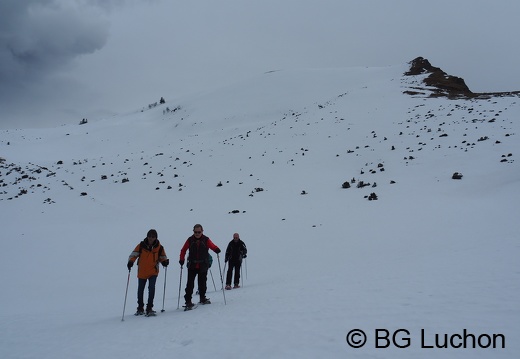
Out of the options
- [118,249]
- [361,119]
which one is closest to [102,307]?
[118,249]

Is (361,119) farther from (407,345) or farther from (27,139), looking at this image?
(27,139)

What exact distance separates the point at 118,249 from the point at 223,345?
12.3m

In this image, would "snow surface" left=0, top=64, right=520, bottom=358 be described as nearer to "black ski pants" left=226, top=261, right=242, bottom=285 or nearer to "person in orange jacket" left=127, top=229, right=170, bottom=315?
"person in orange jacket" left=127, top=229, right=170, bottom=315

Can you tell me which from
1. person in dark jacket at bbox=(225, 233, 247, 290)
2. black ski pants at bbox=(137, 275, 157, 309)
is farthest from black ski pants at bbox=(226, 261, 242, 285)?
black ski pants at bbox=(137, 275, 157, 309)

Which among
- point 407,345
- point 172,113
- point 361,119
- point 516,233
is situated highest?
point 172,113

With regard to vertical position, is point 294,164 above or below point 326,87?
below

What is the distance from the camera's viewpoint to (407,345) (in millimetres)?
4746

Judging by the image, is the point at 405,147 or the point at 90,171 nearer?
the point at 405,147

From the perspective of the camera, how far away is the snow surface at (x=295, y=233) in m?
5.98

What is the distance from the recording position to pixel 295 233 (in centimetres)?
1672

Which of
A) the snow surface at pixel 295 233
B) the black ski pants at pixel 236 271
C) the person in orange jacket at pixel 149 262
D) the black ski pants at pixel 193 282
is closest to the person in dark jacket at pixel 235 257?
the black ski pants at pixel 236 271

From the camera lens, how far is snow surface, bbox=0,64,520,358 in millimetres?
5984

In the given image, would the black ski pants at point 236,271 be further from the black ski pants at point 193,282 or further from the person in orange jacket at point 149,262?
the person in orange jacket at point 149,262

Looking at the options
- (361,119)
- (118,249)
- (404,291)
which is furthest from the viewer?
(361,119)
